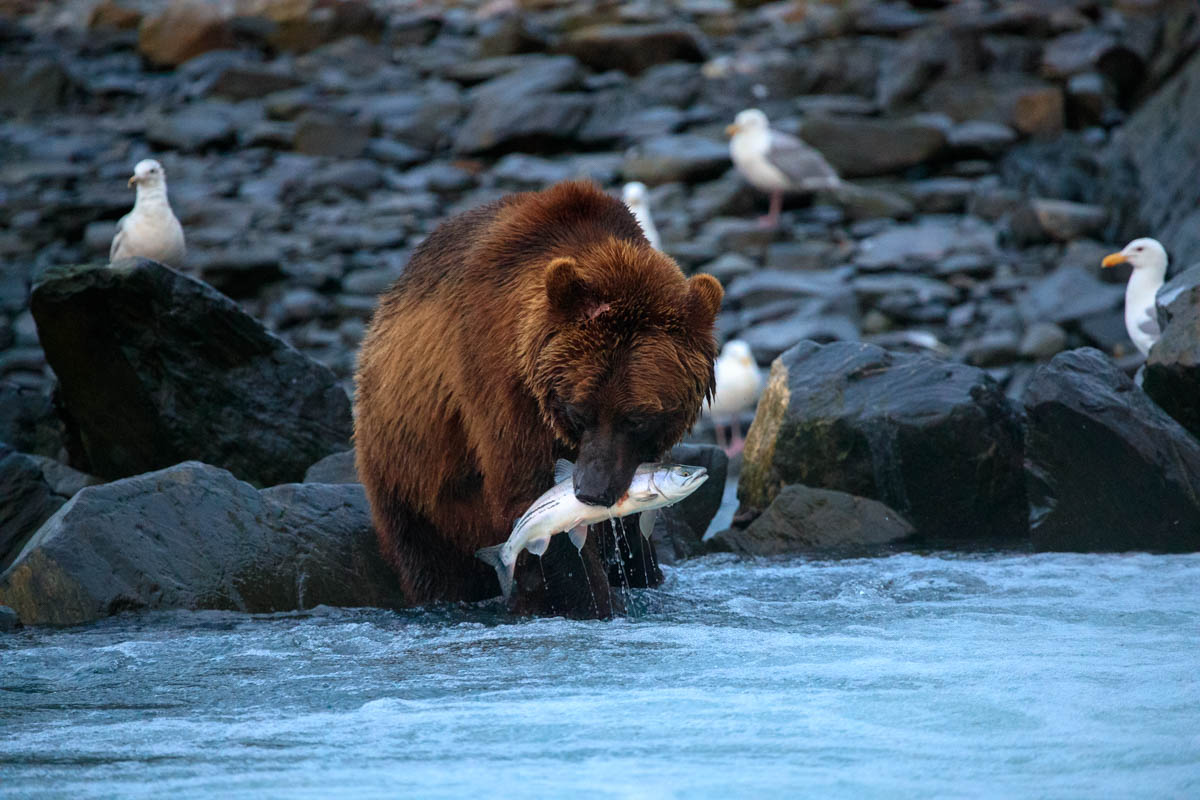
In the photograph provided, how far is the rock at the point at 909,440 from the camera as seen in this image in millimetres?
7078

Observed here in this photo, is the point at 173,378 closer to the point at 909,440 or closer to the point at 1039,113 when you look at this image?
the point at 909,440

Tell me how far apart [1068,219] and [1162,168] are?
Result: 41.4 inches

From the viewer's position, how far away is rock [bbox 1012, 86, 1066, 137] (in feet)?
62.5

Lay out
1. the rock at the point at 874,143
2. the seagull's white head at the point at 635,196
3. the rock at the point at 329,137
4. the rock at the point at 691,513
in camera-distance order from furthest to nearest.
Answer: the rock at the point at 329,137 < the rock at the point at 874,143 < the seagull's white head at the point at 635,196 < the rock at the point at 691,513

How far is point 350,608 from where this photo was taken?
20.3 ft

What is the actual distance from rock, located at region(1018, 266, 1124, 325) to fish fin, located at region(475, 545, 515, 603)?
30.3ft

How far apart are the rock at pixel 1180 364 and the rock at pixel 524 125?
1357 centimetres

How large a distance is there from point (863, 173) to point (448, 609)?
13511 mm

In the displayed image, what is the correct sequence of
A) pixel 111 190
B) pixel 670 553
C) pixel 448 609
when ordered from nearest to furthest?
pixel 448 609, pixel 670 553, pixel 111 190

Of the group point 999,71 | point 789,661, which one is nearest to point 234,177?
point 999,71

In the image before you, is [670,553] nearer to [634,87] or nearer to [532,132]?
[532,132]

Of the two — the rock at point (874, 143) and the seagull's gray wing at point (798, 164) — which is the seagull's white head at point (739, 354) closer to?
the seagull's gray wing at point (798, 164)

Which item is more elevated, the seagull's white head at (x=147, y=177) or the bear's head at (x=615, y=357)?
the seagull's white head at (x=147, y=177)

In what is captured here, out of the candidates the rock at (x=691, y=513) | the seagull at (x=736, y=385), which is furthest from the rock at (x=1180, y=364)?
the seagull at (x=736, y=385)
